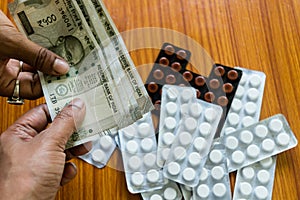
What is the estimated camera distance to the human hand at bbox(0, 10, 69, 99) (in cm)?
70

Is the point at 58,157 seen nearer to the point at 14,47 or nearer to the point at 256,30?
the point at 14,47

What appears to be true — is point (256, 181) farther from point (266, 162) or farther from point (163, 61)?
point (163, 61)

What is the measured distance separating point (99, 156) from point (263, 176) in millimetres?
306

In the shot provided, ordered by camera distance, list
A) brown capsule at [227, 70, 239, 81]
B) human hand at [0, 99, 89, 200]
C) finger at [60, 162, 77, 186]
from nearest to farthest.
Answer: human hand at [0, 99, 89, 200], finger at [60, 162, 77, 186], brown capsule at [227, 70, 239, 81]

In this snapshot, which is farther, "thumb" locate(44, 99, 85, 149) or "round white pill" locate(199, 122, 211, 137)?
"round white pill" locate(199, 122, 211, 137)

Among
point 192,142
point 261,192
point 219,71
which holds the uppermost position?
point 219,71

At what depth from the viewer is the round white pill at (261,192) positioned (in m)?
0.79

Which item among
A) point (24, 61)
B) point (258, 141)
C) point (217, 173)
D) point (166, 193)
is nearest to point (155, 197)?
point (166, 193)

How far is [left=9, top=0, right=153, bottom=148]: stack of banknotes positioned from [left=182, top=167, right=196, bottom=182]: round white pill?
0.13 meters

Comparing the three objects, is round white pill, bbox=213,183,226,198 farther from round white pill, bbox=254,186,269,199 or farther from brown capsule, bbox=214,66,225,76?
brown capsule, bbox=214,66,225,76

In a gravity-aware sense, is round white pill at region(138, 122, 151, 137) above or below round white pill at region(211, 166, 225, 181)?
above

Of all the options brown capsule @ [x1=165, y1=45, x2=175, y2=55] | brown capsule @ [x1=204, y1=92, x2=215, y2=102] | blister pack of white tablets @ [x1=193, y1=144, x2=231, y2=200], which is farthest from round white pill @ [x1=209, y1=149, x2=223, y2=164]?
brown capsule @ [x1=165, y1=45, x2=175, y2=55]

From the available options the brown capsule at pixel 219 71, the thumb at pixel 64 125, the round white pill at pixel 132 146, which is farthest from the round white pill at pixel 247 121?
the thumb at pixel 64 125

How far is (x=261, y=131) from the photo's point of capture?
828 mm
